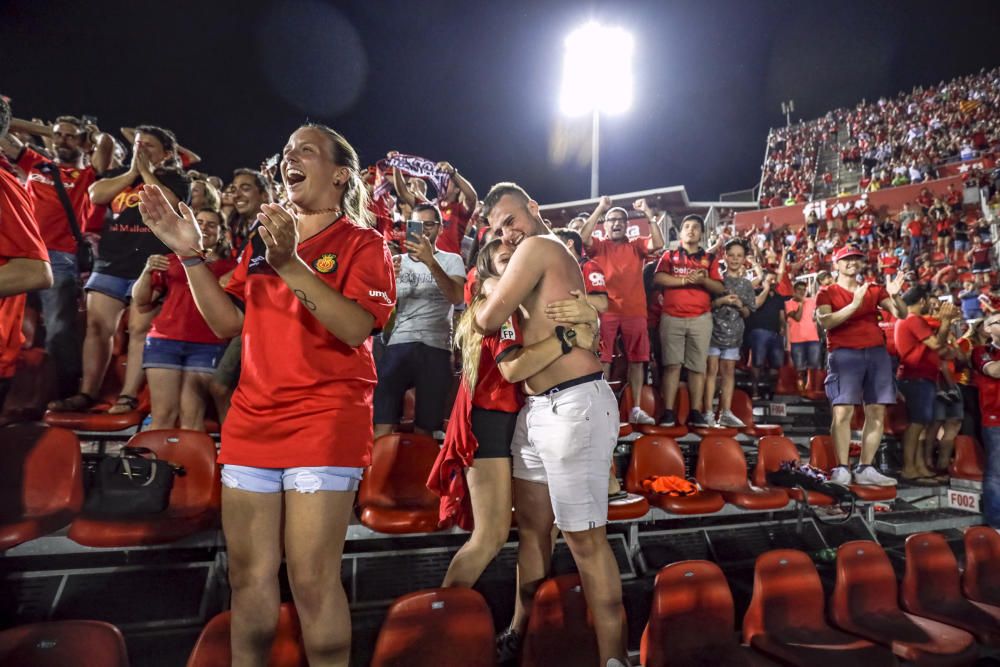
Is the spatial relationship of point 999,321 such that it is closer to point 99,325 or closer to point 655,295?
point 655,295

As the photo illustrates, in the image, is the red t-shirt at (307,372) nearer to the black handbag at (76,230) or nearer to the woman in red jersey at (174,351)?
the woman in red jersey at (174,351)

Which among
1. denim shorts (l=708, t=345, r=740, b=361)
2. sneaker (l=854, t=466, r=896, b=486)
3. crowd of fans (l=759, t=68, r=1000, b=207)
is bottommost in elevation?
sneaker (l=854, t=466, r=896, b=486)

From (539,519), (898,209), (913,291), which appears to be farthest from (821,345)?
(898,209)

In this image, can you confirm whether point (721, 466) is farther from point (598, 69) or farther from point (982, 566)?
point (598, 69)

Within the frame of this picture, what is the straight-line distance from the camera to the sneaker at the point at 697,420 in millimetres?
5645

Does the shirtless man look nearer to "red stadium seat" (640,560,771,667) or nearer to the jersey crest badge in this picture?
"red stadium seat" (640,560,771,667)

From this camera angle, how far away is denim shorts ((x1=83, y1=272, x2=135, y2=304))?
4066mm

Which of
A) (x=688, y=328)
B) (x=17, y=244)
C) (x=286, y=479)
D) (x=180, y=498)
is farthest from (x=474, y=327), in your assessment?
(x=688, y=328)

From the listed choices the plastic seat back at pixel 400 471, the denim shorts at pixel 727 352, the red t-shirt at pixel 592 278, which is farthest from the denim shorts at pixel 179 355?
the denim shorts at pixel 727 352

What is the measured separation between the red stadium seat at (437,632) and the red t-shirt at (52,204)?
371 cm

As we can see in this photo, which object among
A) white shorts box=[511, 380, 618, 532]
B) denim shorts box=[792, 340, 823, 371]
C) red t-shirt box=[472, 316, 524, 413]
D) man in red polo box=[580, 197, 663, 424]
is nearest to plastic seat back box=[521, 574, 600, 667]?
white shorts box=[511, 380, 618, 532]

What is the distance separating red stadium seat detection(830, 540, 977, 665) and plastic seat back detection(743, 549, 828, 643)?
22 centimetres

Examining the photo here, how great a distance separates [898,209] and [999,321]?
56.6ft

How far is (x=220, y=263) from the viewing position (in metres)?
4.07
